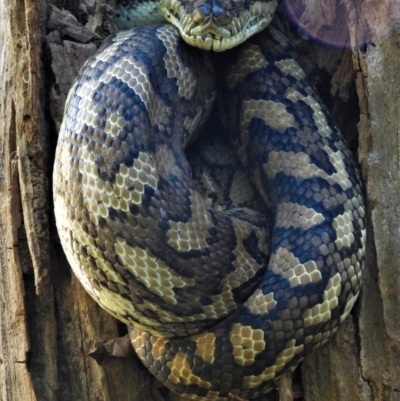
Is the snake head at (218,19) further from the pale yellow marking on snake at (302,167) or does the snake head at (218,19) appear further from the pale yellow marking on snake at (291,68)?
the pale yellow marking on snake at (302,167)

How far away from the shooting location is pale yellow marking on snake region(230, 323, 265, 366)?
7.95 feet

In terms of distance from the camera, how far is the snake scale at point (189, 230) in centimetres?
237

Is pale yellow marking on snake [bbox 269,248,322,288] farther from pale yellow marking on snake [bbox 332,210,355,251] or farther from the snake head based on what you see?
the snake head

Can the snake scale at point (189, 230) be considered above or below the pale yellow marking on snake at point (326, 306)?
above

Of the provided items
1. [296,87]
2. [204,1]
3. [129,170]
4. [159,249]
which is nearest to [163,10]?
[204,1]

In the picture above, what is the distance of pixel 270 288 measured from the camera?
2512 mm

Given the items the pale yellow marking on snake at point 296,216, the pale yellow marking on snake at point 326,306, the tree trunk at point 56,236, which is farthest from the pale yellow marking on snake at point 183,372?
the pale yellow marking on snake at point 296,216

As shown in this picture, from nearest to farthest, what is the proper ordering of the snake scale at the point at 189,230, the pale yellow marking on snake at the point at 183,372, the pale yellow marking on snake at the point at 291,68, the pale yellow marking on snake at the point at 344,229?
the snake scale at the point at 189,230 < the pale yellow marking on snake at the point at 183,372 < the pale yellow marking on snake at the point at 344,229 < the pale yellow marking on snake at the point at 291,68

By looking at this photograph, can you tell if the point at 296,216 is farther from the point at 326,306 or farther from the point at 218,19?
the point at 218,19

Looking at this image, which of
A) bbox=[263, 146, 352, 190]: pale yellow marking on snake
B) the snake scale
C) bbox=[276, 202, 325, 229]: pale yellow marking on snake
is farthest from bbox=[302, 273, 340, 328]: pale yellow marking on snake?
bbox=[263, 146, 352, 190]: pale yellow marking on snake

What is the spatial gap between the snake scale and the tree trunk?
15cm

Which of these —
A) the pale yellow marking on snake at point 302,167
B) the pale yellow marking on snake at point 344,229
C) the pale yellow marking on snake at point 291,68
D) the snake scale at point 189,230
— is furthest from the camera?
the pale yellow marking on snake at point 291,68

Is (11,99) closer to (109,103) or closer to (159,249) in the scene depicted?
(109,103)

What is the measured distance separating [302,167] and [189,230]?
68 centimetres
